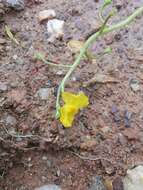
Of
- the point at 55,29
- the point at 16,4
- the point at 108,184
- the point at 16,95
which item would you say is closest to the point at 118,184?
the point at 108,184

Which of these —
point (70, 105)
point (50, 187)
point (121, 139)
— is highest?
point (70, 105)

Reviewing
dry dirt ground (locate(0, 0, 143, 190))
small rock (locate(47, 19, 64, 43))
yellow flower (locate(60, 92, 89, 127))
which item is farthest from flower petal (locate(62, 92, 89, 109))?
small rock (locate(47, 19, 64, 43))

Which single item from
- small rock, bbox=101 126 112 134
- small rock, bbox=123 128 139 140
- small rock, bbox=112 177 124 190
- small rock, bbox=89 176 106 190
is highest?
small rock, bbox=123 128 139 140

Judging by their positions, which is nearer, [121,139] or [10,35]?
[121,139]

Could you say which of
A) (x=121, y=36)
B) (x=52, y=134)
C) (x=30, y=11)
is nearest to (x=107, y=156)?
(x=52, y=134)

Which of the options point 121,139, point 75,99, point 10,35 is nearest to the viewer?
point 75,99

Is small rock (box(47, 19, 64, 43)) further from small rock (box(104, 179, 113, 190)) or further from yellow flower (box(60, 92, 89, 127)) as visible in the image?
small rock (box(104, 179, 113, 190))

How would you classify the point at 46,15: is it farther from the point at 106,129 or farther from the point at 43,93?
the point at 106,129
